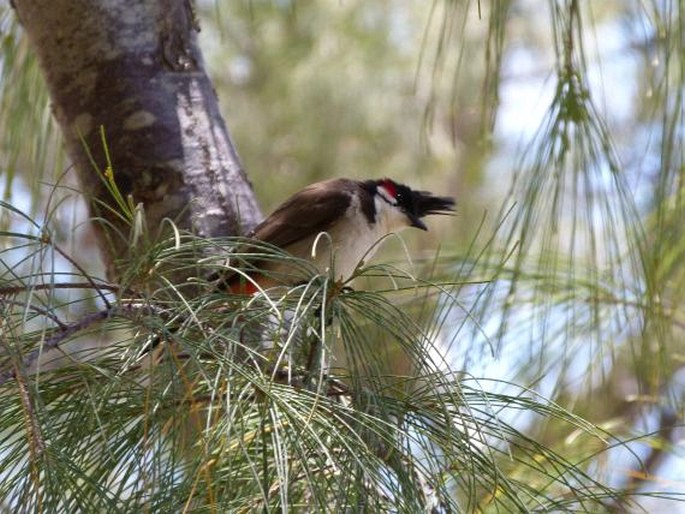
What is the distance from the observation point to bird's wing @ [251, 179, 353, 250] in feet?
6.75

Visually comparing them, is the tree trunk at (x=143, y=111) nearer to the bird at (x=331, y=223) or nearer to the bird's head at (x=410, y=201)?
the bird at (x=331, y=223)

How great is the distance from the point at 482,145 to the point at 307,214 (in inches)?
13.4

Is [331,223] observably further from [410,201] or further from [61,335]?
[61,335]

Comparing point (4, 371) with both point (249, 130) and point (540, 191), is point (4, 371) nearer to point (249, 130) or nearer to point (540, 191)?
point (540, 191)

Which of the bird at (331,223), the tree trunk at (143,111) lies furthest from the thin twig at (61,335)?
the bird at (331,223)

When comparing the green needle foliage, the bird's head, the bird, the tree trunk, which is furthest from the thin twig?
the bird's head

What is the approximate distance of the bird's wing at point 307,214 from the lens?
6.75ft

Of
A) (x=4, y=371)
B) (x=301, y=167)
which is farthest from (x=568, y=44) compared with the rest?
(x=301, y=167)

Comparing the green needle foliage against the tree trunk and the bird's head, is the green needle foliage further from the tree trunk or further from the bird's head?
the bird's head

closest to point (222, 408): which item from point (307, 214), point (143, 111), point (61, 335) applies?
point (61, 335)

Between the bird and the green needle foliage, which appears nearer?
the green needle foliage

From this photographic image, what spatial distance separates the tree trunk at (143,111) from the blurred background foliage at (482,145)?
288 millimetres

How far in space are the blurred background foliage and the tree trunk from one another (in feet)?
0.94

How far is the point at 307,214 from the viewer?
212 cm
